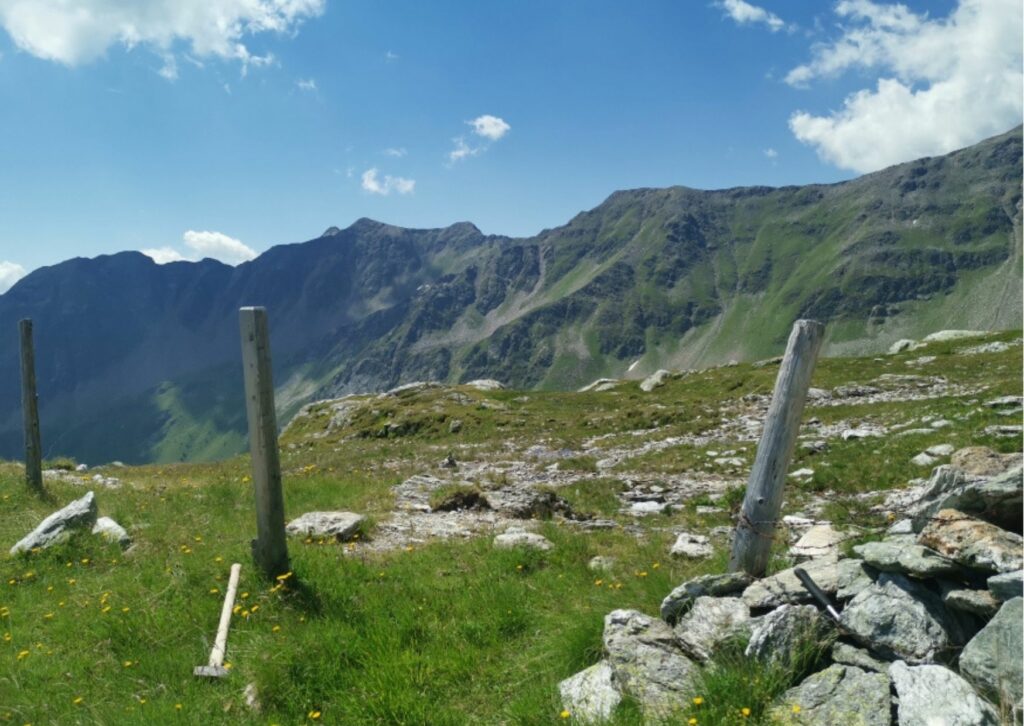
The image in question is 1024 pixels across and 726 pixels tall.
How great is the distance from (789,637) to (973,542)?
191 centimetres

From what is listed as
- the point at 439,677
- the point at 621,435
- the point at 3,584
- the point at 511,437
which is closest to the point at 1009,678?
the point at 439,677

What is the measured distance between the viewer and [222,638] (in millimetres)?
8391

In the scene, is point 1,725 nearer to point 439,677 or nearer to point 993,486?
point 439,677

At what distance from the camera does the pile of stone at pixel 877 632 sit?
17.0 feet

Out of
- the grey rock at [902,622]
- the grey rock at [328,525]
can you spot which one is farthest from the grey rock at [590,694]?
the grey rock at [328,525]

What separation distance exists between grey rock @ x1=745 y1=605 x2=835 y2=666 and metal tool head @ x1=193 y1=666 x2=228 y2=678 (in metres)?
5.95

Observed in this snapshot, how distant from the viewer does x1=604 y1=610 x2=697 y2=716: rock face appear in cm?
604

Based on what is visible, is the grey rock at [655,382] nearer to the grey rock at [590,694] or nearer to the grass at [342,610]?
the grass at [342,610]

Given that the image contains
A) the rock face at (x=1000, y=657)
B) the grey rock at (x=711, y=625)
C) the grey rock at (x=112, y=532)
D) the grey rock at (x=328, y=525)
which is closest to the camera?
the rock face at (x=1000, y=657)

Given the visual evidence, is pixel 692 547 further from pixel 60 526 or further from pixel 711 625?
pixel 60 526

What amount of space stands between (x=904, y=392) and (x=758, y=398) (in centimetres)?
766

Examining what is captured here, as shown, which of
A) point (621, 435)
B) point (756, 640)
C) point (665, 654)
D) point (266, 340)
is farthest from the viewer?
point (621, 435)

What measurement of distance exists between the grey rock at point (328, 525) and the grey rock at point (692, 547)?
20.9 feet

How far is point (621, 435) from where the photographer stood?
35.3 metres
